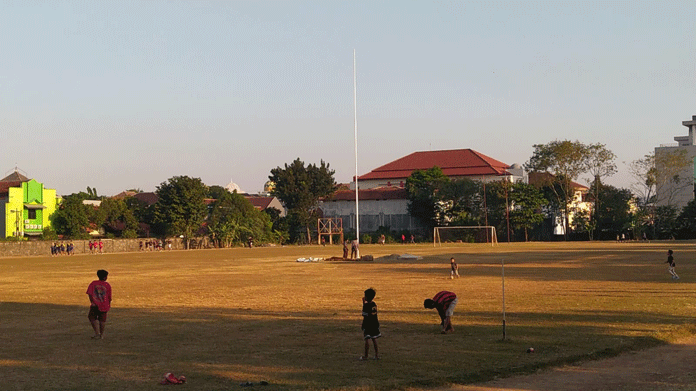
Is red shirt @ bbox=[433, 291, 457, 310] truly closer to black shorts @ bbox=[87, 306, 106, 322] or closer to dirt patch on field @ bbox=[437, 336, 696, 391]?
dirt patch on field @ bbox=[437, 336, 696, 391]

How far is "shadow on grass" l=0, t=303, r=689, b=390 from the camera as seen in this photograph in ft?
46.1

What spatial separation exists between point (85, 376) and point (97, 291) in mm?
4882

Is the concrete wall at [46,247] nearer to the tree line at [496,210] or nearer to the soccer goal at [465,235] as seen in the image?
the tree line at [496,210]

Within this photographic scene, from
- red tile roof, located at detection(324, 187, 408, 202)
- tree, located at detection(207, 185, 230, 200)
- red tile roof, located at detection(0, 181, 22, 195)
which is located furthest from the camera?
tree, located at detection(207, 185, 230, 200)

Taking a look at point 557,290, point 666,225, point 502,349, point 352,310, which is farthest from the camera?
point 666,225

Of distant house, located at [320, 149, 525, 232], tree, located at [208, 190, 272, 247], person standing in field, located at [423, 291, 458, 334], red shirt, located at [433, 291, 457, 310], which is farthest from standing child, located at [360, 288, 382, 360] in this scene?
distant house, located at [320, 149, 525, 232]

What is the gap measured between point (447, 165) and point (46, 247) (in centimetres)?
8218

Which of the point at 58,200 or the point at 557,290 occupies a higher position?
the point at 58,200

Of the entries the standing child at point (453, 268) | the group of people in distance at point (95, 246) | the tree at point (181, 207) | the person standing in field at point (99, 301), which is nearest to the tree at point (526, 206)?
the tree at point (181, 207)

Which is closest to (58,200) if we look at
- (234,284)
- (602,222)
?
(602,222)

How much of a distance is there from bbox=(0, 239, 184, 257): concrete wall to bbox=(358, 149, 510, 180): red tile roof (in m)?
64.9

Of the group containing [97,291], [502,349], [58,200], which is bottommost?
[502,349]

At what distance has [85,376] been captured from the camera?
14.3 m

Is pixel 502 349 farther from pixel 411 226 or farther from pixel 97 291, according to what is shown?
pixel 411 226
